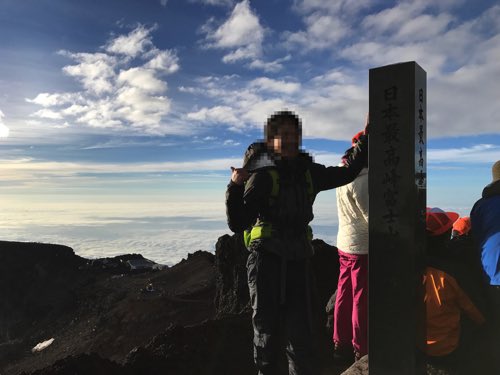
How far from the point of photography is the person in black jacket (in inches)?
136

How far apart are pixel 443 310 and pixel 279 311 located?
5.10ft

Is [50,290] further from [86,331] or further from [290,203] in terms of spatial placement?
[290,203]

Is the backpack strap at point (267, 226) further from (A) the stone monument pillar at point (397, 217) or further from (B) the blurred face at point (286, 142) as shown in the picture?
(A) the stone monument pillar at point (397, 217)

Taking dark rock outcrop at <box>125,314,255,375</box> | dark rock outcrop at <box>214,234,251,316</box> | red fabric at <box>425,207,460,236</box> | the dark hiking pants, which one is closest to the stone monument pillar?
red fabric at <box>425,207,460,236</box>

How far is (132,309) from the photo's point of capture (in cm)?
1705

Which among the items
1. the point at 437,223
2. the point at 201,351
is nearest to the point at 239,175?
the point at 437,223

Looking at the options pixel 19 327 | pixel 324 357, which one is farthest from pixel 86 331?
pixel 324 357

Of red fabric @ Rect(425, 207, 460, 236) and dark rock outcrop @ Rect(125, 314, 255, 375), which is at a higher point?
red fabric @ Rect(425, 207, 460, 236)

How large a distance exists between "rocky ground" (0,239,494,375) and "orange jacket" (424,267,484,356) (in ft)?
1.03

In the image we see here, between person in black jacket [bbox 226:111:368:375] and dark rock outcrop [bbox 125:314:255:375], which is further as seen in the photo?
dark rock outcrop [bbox 125:314:255:375]

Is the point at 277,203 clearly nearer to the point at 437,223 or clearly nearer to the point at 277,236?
the point at 277,236

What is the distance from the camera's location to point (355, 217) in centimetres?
460

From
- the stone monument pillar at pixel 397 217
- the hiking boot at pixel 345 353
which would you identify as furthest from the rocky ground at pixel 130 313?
the stone monument pillar at pixel 397 217

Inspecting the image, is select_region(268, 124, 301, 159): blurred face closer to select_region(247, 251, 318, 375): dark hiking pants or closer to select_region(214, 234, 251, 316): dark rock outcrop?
select_region(247, 251, 318, 375): dark hiking pants
